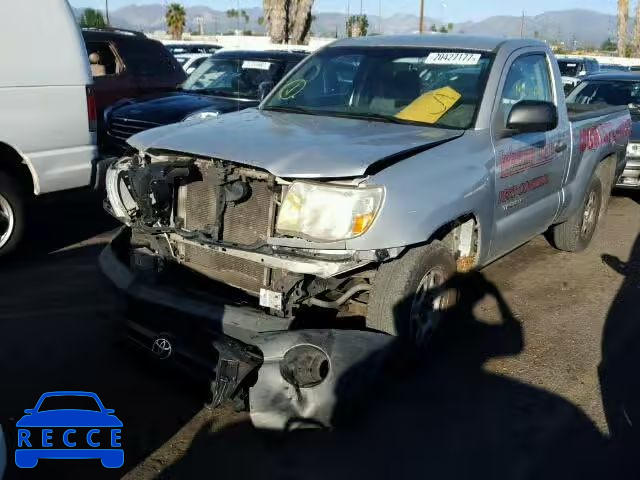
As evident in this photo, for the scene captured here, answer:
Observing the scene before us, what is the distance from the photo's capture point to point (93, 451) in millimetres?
3307

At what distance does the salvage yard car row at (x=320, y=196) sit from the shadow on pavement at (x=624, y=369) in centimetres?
88

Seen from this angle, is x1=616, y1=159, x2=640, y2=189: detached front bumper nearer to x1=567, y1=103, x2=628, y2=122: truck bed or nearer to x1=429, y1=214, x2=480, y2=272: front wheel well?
x1=567, y1=103, x2=628, y2=122: truck bed

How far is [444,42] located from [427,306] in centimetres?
211

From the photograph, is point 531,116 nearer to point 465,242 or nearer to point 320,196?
point 465,242

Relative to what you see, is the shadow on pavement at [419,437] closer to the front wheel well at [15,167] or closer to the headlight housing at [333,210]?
the headlight housing at [333,210]

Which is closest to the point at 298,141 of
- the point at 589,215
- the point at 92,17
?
the point at 589,215

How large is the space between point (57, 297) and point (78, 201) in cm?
347

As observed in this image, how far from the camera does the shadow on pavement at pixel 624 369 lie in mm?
3672

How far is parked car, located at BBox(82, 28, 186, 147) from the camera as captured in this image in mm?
10070

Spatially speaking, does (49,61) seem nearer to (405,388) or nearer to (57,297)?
(57,297)

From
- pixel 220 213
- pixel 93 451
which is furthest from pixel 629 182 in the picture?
pixel 93 451

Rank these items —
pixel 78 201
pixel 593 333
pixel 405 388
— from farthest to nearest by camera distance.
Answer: pixel 78 201 → pixel 593 333 → pixel 405 388

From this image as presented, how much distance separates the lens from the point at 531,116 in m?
4.46

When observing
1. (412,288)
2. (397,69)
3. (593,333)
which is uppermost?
(397,69)
